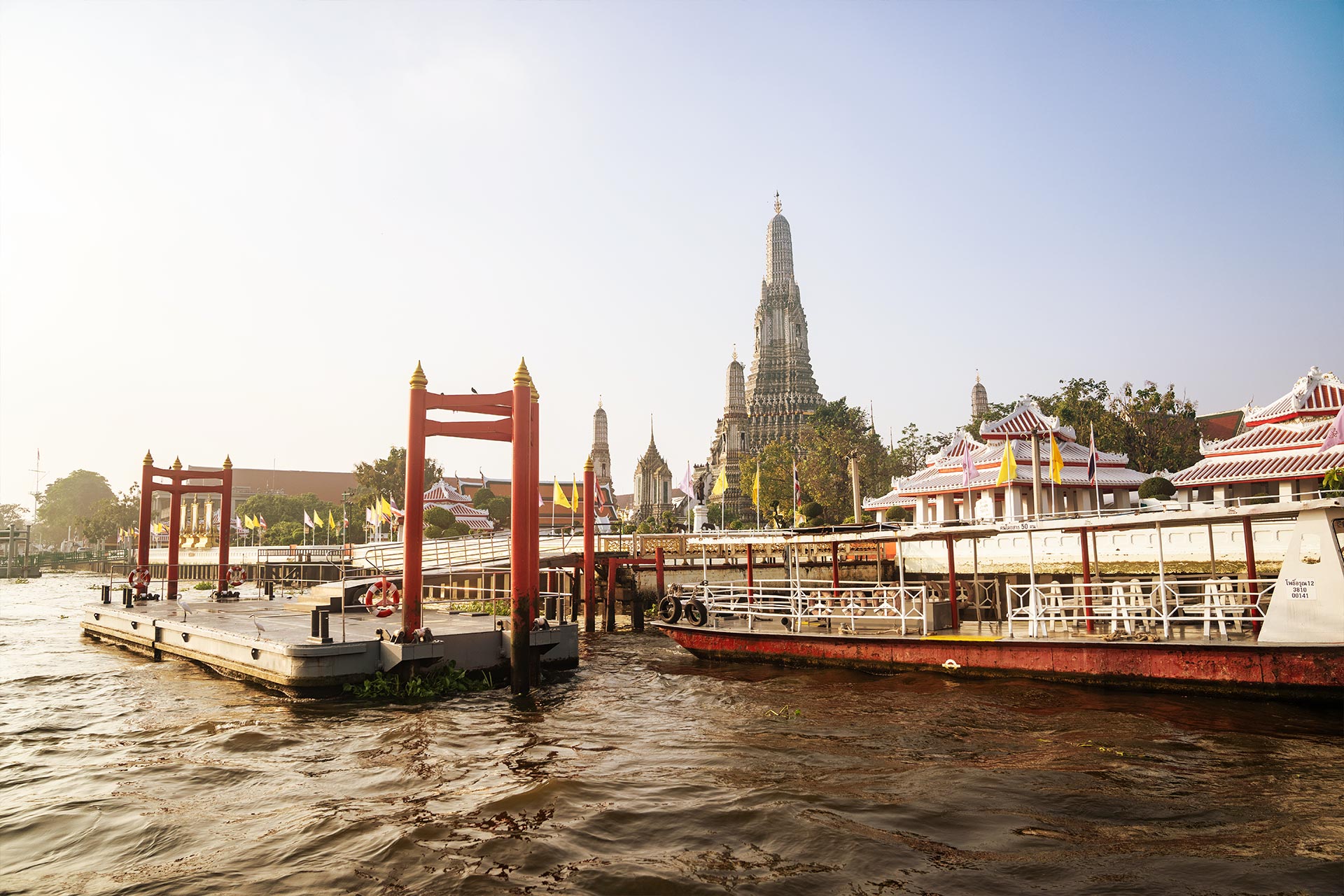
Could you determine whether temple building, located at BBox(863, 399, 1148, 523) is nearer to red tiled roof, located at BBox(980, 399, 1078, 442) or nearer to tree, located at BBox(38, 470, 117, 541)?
red tiled roof, located at BBox(980, 399, 1078, 442)

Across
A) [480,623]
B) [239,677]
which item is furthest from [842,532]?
[239,677]

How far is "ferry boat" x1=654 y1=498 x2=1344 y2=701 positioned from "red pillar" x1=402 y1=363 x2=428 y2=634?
8689mm

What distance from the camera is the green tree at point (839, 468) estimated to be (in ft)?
205

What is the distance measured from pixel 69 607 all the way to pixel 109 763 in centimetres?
3691

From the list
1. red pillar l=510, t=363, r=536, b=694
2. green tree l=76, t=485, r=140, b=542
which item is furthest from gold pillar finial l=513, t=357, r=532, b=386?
green tree l=76, t=485, r=140, b=542

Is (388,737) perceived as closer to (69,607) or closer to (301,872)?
(301,872)

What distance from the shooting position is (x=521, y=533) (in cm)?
1588

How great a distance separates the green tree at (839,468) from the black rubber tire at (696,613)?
34.2 metres

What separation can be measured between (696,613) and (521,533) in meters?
8.99

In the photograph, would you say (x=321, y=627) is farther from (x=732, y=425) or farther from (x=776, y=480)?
(x=732, y=425)

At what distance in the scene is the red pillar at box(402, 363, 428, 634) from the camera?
51.8ft

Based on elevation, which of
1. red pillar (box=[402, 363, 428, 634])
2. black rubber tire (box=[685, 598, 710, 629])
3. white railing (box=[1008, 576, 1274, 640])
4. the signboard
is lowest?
black rubber tire (box=[685, 598, 710, 629])

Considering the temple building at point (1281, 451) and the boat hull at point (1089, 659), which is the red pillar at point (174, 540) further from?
the temple building at point (1281, 451)

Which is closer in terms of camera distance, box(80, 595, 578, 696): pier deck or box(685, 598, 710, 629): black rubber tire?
box(80, 595, 578, 696): pier deck
